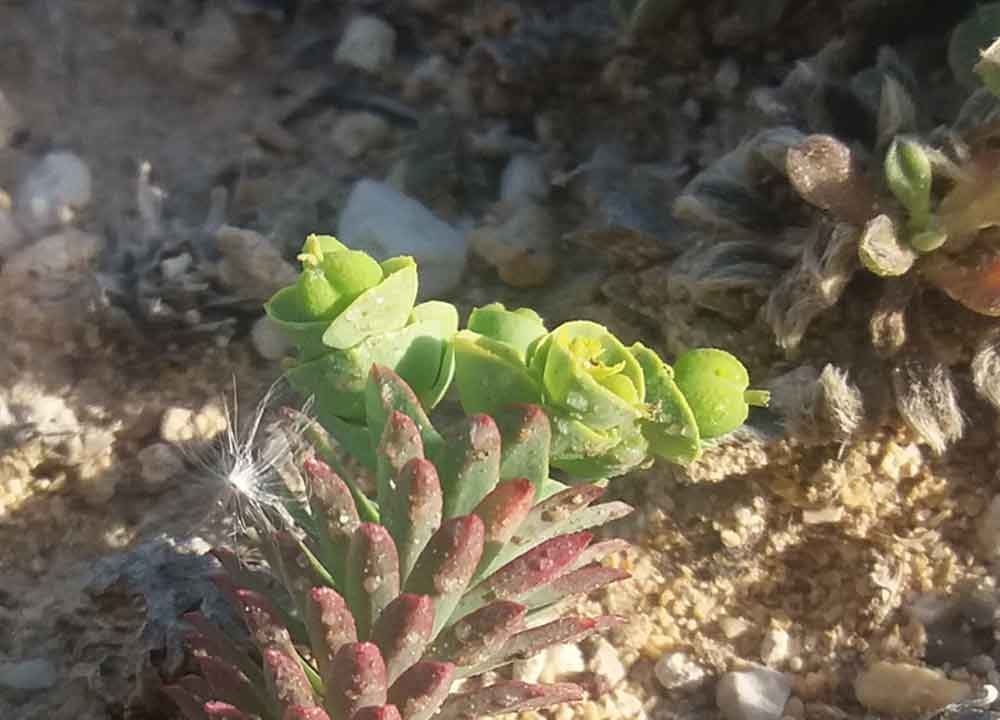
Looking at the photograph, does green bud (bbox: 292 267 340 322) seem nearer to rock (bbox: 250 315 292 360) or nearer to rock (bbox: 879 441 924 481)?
rock (bbox: 250 315 292 360)

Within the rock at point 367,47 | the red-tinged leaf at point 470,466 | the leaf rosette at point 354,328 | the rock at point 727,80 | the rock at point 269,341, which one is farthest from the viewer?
the rock at point 367,47

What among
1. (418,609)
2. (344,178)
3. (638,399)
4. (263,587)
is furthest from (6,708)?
(344,178)

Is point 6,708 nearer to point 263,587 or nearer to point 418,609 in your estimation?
point 263,587

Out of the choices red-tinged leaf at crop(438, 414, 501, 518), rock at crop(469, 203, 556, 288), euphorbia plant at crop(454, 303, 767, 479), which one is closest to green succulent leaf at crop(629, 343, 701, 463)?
euphorbia plant at crop(454, 303, 767, 479)

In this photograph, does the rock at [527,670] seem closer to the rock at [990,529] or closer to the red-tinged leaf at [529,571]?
the red-tinged leaf at [529,571]

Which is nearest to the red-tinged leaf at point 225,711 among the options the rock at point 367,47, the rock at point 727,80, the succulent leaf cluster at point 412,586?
the succulent leaf cluster at point 412,586

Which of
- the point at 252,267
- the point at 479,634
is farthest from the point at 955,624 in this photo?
the point at 252,267

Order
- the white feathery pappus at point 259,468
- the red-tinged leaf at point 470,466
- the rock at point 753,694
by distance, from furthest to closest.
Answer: the rock at point 753,694, the white feathery pappus at point 259,468, the red-tinged leaf at point 470,466

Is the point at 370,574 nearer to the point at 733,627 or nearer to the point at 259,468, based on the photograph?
the point at 259,468
